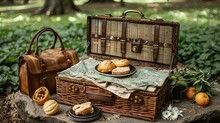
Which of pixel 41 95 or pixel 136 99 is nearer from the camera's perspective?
pixel 136 99

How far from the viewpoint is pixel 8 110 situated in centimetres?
438

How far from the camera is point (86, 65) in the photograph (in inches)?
145

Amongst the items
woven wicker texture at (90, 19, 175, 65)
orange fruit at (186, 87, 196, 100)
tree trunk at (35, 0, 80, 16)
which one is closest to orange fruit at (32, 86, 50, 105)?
woven wicker texture at (90, 19, 175, 65)

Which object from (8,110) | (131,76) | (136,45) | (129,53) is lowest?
(8,110)

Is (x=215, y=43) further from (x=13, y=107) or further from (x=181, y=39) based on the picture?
(x=13, y=107)

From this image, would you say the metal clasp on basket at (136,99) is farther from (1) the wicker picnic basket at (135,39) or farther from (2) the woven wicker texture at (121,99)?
(1) the wicker picnic basket at (135,39)

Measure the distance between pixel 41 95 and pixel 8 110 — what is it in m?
1.20

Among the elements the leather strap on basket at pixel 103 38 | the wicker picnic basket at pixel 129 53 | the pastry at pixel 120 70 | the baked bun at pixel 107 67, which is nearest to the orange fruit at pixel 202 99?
the wicker picnic basket at pixel 129 53

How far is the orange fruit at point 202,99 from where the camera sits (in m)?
3.36

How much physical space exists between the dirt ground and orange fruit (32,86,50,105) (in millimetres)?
729

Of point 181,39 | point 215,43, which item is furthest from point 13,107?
point 215,43

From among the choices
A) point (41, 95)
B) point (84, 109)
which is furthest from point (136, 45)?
point (41, 95)

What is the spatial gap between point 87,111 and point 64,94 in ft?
1.59

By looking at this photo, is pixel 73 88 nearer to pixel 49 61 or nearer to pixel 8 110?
pixel 49 61
